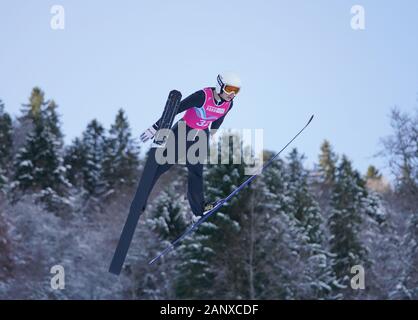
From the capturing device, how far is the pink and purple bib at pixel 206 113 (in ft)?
23.6

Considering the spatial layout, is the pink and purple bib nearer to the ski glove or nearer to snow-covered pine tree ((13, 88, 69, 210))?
the ski glove

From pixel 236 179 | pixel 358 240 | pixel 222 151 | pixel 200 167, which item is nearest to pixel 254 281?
pixel 236 179

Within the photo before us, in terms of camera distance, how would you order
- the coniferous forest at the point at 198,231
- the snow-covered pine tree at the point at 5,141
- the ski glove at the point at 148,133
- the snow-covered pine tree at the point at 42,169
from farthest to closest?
the snow-covered pine tree at the point at 5,141 < the snow-covered pine tree at the point at 42,169 < the coniferous forest at the point at 198,231 < the ski glove at the point at 148,133

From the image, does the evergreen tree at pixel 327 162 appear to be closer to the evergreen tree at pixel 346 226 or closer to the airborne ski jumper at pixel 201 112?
the evergreen tree at pixel 346 226

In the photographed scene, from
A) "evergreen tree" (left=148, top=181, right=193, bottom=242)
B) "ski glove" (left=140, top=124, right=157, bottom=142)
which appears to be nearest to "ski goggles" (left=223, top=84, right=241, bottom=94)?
"ski glove" (left=140, top=124, right=157, bottom=142)

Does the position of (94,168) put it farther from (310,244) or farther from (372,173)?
(372,173)

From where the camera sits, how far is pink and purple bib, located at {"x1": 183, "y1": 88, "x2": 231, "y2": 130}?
7.18 metres

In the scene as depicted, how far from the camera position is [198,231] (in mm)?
25734

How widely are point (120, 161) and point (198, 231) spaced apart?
12.9 meters

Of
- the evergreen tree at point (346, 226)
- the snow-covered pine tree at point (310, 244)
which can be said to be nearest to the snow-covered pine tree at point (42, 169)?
the snow-covered pine tree at point (310, 244)

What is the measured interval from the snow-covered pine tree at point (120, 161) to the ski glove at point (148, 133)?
29855 mm

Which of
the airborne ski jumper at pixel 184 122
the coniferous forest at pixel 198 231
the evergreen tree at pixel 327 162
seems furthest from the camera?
the evergreen tree at pixel 327 162

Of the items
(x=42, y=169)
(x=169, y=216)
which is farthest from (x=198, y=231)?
(x=42, y=169)
